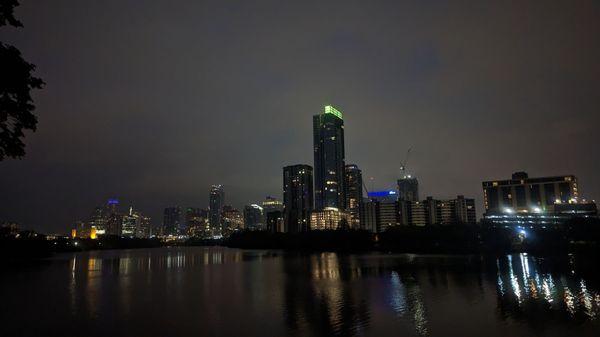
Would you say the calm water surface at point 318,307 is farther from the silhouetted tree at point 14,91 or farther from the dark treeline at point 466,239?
the dark treeline at point 466,239

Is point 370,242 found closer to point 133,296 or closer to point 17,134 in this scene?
point 133,296

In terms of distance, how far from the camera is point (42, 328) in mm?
30719

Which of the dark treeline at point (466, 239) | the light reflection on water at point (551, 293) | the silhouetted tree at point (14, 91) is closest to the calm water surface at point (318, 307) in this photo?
the light reflection on water at point (551, 293)

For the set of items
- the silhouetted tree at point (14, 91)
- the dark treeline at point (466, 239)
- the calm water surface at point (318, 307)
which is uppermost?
the silhouetted tree at point (14, 91)

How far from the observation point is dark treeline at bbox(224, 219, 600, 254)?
334ft

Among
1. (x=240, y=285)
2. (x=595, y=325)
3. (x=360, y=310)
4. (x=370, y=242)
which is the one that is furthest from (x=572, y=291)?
(x=370, y=242)

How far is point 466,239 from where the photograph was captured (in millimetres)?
133750

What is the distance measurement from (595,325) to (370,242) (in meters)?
139

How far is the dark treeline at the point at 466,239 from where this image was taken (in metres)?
102

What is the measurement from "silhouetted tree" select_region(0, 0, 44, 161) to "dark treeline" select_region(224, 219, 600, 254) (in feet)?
333

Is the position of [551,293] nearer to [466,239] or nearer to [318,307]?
[318,307]

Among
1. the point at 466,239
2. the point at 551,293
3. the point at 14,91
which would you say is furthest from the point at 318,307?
the point at 466,239

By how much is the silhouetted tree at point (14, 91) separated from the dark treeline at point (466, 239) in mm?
101568

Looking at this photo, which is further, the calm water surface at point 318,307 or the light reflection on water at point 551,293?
the light reflection on water at point 551,293
